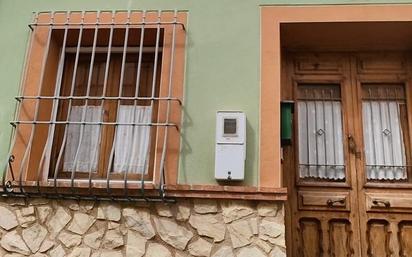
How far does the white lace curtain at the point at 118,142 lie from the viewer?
441 cm

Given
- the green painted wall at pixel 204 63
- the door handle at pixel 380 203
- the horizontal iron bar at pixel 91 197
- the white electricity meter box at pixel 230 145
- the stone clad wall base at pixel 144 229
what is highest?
the green painted wall at pixel 204 63

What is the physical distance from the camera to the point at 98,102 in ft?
15.2

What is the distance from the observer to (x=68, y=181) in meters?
4.18

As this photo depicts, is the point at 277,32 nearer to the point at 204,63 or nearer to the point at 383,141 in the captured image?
the point at 204,63

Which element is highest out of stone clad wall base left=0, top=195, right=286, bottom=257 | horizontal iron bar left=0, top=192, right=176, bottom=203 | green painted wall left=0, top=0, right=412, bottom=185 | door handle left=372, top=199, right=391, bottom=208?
green painted wall left=0, top=0, right=412, bottom=185

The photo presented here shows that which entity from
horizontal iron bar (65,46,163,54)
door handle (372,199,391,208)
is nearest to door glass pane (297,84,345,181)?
door handle (372,199,391,208)

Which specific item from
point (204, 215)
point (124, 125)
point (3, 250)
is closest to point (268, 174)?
point (204, 215)

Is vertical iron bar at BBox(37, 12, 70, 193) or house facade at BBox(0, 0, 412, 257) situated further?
vertical iron bar at BBox(37, 12, 70, 193)

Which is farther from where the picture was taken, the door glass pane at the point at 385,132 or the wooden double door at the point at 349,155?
the door glass pane at the point at 385,132

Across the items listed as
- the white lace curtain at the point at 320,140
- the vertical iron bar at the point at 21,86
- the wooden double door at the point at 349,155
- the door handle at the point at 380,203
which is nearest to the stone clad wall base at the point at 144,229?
the vertical iron bar at the point at 21,86

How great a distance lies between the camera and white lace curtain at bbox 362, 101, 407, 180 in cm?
452

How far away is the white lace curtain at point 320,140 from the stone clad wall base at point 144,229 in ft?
2.66

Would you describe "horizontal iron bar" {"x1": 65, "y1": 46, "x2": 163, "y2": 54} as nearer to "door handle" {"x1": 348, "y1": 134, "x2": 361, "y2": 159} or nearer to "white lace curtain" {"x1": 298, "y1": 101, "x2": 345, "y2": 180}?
"white lace curtain" {"x1": 298, "y1": 101, "x2": 345, "y2": 180}

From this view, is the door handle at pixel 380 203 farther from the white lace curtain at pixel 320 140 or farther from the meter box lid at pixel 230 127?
the meter box lid at pixel 230 127
